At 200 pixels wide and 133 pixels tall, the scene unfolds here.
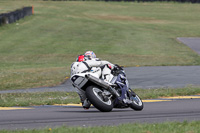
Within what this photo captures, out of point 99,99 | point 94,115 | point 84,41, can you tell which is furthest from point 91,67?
point 84,41

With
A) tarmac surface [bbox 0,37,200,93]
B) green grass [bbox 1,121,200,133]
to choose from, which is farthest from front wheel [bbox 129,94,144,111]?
tarmac surface [bbox 0,37,200,93]

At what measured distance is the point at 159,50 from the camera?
31.2 metres

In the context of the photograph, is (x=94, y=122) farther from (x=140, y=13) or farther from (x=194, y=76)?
(x=140, y=13)

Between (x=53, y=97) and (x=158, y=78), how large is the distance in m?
5.60

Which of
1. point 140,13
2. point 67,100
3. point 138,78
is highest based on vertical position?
point 67,100

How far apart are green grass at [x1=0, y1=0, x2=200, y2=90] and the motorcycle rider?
754 centimetres

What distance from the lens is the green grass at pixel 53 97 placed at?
38.5 feet

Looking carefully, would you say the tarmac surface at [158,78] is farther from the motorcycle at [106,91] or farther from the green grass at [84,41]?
the motorcycle at [106,91]

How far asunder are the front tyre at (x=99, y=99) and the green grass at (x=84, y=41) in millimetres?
8142

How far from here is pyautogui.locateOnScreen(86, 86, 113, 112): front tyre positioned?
9297 millimetres

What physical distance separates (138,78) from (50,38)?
19.2 metres

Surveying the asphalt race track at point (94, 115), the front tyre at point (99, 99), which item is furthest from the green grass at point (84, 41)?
the front tyre at point (99, 99)

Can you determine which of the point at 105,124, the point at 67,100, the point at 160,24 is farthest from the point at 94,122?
the point at 160,24

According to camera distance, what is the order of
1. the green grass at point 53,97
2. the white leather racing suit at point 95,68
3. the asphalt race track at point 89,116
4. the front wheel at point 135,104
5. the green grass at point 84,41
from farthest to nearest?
the green grass at point 84,41 < the green grass at point 53,97 < the front wheel at point 135,104 < the white leather racing suit at point 95,68 < the asphalt race track at point 89,116
